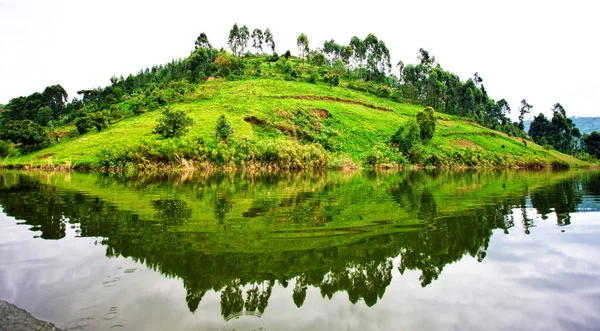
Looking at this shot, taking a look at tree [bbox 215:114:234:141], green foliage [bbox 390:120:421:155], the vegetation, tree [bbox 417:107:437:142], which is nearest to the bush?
the vegetation

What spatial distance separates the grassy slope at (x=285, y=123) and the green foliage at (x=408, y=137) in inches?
133

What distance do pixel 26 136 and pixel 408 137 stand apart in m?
62.1

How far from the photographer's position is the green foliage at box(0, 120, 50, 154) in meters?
47.8

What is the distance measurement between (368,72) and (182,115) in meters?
84.2

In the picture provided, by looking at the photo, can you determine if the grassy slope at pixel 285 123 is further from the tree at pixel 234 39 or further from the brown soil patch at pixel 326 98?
the tree at pixel 234 39

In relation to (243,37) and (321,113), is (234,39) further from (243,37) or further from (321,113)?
(321,113)

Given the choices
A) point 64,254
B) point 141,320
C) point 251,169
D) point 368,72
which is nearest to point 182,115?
point 251,169

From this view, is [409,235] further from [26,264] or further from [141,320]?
[26,264]

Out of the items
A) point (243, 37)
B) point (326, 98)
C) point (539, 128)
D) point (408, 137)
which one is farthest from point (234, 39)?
point (539, 128)

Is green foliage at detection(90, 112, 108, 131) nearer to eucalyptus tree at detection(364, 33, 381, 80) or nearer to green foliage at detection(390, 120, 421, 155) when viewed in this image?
green foliage at detection(390, 120, 421, 155)

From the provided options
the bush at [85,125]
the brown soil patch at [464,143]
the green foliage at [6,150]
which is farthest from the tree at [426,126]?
the green foliage at [6,150]

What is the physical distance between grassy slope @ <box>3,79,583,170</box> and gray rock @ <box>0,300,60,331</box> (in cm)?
3824

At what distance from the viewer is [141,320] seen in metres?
3.83

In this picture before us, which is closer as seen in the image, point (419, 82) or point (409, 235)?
point (409, 235)
